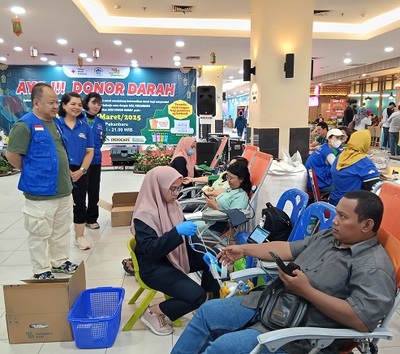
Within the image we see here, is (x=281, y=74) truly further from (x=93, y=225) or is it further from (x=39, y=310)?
(x=39, y=310)

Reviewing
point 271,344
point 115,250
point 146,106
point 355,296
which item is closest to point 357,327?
point 355,296

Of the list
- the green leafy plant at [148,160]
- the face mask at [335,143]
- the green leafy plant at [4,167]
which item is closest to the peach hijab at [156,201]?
the face mask at [335,143]

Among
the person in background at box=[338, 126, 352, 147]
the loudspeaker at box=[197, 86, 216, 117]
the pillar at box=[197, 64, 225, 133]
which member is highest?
the pillar at box=[197, 64, 225, 133]

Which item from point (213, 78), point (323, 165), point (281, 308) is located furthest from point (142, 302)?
point (213, 78)

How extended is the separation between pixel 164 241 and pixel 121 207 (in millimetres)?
2672

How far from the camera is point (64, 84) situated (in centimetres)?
1001

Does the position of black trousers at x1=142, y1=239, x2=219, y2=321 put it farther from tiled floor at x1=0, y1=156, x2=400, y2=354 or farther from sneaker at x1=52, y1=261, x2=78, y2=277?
sneaker at x1=52, y1=261, x2=78, y2=277

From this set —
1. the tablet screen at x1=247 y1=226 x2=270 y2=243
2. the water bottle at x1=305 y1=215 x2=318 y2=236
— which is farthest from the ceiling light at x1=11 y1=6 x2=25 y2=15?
the water bottle at x1=305 y1=215 x2=318 y2=236

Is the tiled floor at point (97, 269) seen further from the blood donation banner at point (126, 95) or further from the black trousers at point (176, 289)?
the blood donation banner at point (126, 95)

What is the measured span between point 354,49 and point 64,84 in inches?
294

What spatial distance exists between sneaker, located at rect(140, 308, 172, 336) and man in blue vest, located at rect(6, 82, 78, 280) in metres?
0.74

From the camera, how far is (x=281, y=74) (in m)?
5.22

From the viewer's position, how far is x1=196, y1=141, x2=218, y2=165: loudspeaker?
5699 mm

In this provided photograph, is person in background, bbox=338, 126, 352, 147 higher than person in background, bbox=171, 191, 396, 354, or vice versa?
person in background, bbox=338, 126, 352, 147
